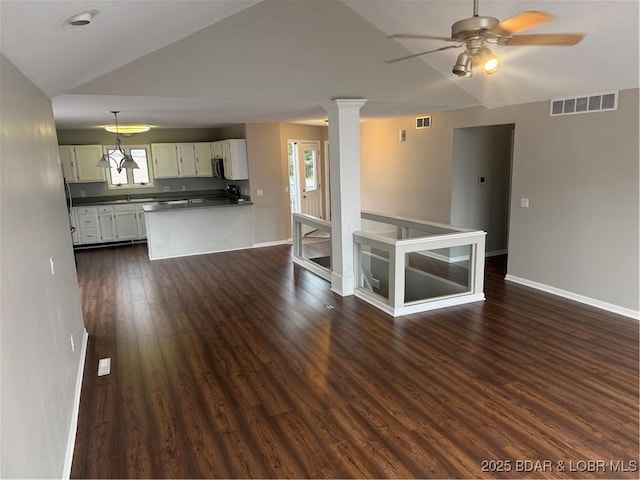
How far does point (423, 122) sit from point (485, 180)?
4.70 ft

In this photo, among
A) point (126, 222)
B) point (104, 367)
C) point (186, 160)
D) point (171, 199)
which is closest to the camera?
point (104, 367)

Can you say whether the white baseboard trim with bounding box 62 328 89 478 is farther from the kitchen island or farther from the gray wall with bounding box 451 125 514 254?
the gray wall with bounding box 451 125 514 254

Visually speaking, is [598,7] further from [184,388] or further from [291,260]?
[291,260]

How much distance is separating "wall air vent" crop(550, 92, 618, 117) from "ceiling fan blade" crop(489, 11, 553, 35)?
2.51 meters

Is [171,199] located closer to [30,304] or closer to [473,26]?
[30,304]

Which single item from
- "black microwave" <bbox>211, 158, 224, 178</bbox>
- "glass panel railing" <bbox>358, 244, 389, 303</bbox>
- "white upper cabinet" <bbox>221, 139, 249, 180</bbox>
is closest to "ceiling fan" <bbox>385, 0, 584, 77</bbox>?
"glass panel railing" <bbox>358, 244, 389, 303</bbox>

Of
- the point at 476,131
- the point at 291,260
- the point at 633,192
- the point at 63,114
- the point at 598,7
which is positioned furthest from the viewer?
the point at 291,260

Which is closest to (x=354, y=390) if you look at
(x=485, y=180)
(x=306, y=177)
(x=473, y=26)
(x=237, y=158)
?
(x=473, y=26)

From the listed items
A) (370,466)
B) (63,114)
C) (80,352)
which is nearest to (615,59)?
(370,466)

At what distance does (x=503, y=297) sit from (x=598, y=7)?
3245 mm

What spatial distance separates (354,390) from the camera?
3.32 meters

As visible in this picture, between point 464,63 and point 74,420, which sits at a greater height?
point 464,63

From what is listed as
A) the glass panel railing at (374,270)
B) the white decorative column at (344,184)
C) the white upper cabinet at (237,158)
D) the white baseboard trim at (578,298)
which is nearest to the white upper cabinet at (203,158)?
the white upper cabinet at (237,158)

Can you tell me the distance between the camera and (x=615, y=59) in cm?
396
